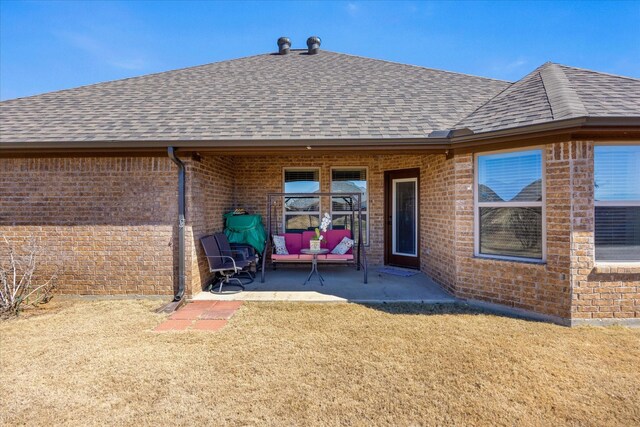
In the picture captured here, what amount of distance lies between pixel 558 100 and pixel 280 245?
579cm

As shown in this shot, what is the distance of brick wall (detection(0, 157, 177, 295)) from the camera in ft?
17.6

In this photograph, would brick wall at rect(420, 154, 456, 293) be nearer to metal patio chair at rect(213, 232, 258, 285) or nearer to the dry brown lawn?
the dry brown lawn

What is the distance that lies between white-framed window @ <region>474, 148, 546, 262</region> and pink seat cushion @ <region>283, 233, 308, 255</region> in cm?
395

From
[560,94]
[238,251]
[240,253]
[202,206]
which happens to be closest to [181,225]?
[202,206]

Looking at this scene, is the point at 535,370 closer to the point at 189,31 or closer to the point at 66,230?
the point at 66,230

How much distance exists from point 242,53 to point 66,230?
7.59 metres

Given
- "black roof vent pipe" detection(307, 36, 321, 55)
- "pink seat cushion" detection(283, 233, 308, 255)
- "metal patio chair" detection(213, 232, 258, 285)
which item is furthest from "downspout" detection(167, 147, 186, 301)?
"black roof vent pipe" detection(307, 36, 321, 55)

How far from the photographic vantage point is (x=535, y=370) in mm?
3031

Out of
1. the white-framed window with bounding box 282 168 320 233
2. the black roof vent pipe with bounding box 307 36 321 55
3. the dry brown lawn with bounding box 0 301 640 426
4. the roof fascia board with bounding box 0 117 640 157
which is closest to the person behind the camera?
the dry brown lawn with bounding box 0 301 640 426

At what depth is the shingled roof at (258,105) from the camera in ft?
17.7

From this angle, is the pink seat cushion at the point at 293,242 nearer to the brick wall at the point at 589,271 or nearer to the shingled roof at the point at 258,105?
the shingled roof at the point at 258,105

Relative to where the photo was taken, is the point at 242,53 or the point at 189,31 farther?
the point at 242,53

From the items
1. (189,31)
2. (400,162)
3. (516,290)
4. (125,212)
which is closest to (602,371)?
(516,290)

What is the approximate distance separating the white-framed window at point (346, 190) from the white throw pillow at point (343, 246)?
0.85 metres
